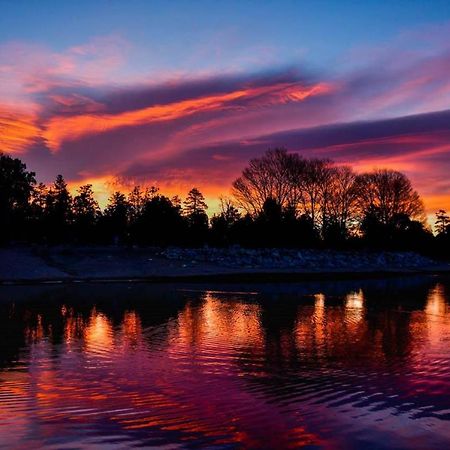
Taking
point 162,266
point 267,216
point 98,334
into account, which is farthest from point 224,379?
point 267,216

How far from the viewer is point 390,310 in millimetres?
24812

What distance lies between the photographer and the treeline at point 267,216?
77.6m

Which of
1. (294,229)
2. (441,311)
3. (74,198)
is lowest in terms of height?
(441,311)

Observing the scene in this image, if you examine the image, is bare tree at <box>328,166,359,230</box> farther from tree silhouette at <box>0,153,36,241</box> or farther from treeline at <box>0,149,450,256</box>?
tree silhouette at <box>0,153,36,241</box>

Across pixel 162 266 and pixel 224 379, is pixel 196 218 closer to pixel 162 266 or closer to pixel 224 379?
pixel 162 266

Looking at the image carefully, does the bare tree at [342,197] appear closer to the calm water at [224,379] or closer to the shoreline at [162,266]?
the shoreline at [162,266]

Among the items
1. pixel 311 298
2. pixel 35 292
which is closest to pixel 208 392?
pixel 311 298

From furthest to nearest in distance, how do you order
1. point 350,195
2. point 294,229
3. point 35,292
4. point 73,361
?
1. point 350,195
2. point 294,229
3. point 35,292
4. point 73,361

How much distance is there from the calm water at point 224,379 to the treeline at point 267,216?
5090 centimetres

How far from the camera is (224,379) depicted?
10.8 metres

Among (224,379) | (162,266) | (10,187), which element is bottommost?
(224,379)

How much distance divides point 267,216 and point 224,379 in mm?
76238

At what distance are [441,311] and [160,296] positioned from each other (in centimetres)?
1434

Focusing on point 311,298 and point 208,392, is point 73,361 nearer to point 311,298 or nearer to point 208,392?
point 208,392
